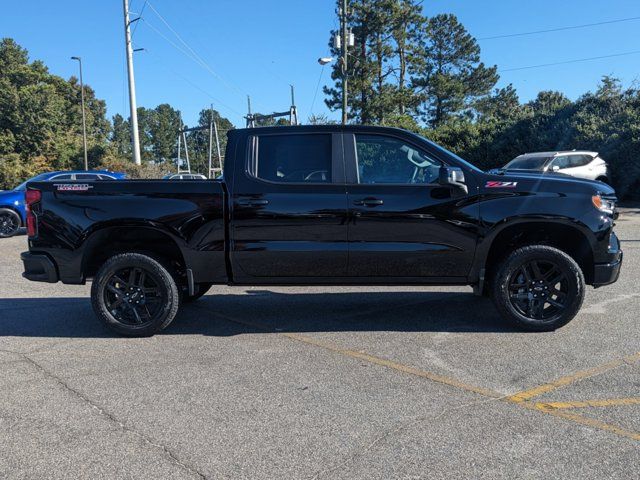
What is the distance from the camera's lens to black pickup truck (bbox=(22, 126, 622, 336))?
16.6 ft

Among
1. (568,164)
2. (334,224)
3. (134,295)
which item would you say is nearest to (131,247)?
(134,295)

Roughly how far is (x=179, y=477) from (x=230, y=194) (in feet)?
9.43

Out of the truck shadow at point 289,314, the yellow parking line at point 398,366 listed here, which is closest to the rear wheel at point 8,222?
the truck shadow at point 289,314

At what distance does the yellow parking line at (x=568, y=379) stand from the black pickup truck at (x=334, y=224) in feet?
2.58

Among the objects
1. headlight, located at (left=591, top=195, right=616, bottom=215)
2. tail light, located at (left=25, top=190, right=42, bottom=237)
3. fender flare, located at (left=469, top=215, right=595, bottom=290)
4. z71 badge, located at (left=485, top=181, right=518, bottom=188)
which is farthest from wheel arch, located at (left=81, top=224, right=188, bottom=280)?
headlight, located at (left=591, top=195, right=616, bottom=215)

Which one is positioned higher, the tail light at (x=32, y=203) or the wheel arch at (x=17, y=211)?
the tail light at (x=32, y=203)

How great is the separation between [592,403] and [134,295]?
4.05 metres

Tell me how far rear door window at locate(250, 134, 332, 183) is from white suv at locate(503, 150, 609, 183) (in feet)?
44.5

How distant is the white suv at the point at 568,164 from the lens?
17.1 m

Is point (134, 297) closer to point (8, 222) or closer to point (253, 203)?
point (253, 203)

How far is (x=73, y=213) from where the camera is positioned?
521 cm

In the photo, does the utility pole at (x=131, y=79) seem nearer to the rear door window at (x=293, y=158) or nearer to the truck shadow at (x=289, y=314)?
the truck shadow at (x=289, y=314)

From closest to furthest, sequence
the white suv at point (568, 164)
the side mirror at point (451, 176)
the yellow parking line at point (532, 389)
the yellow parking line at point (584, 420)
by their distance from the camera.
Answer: the yellow parking line at point (584, 420), the yellow parking line at point (532, 389), the side mirror at point (451, 176), the white suv at point (568, 164)

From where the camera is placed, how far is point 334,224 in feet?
16.7
